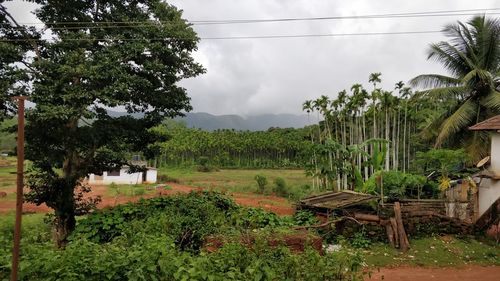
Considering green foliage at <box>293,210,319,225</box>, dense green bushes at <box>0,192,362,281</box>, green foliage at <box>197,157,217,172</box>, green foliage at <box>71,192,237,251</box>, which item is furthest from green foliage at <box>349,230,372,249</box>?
green foliage at <box>197,157,217,172</box>

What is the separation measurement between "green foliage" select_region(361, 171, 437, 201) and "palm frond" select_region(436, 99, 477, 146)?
3240 millimetres

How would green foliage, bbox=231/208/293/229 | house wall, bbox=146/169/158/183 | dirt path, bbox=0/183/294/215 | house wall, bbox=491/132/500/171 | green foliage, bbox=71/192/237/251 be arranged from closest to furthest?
green foliage, bbox=71/192/237/251 < green foliage, bbox=231/208/293/229 < house wall, bbox=491/132/500/171 < dirt path, bbox=0/183/294/215 < house wall, bbox=146/169/158/183

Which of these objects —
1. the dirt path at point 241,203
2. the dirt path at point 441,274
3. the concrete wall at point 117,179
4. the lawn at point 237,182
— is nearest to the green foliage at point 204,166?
the lawn at point 237,182

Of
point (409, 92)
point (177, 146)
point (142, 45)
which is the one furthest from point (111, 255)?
point (177, 146)

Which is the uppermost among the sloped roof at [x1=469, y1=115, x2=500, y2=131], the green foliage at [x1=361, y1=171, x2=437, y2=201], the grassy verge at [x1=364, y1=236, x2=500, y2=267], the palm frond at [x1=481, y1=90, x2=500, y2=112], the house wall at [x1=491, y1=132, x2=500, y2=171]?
the palm frond at [x1=481, y1=90, x2=500, y2=112]

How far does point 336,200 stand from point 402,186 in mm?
2467

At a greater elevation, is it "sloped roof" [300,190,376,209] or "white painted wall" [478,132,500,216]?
"white painted wall" [478,132,500,216]

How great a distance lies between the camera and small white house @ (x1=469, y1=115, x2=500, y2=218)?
1145cm

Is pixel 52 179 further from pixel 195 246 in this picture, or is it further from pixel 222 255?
pixel 222 255

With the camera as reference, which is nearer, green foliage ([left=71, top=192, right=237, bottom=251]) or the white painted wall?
green foliage ([left=71, top=192, right=237, bottom=251])

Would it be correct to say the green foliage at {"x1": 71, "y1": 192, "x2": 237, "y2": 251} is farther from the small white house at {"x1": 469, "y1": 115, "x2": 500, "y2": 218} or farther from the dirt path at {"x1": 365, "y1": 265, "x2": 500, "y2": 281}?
the small white house at {"x1": 469, "y1": 115, "x2": 500, "y2": 218}

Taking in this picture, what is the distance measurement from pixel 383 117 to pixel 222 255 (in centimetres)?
1427

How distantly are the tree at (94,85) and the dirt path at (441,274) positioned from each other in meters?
6.50

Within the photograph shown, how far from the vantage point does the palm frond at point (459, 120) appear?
588 inches
